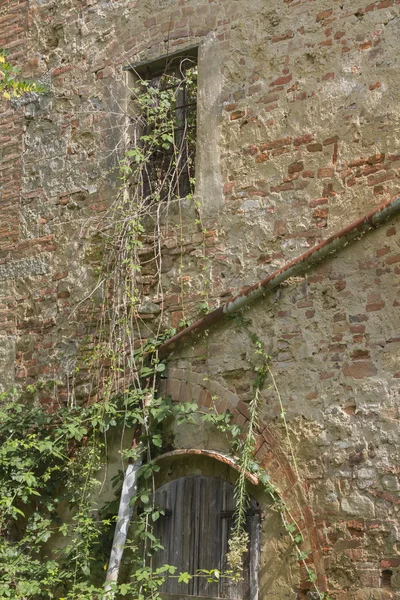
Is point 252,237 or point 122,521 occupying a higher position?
point 252,237

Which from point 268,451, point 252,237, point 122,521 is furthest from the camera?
point 252,237

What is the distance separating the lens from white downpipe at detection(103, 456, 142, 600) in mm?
5633

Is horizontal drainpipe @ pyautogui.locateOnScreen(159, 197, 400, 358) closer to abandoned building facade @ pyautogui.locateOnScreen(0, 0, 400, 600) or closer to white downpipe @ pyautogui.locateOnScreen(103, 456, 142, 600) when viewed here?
abandoned building facade @ pyautogui.locateOnScreen(0, 0, 400, 600)

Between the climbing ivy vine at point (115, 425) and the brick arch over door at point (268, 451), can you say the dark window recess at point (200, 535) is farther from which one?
the brick arch over door at point (268, 451)

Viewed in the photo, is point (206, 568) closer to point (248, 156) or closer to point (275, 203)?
point (275, 203)

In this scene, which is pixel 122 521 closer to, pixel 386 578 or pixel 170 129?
pixel 386 578

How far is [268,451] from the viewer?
545 centimetres

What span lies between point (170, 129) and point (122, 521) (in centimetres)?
305

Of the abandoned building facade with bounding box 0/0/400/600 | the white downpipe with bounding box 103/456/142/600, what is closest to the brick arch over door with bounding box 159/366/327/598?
the abandoned building facade with bounding box 0/0/400/600

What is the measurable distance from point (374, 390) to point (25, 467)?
2.79 metres

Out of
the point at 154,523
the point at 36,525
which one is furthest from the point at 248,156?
the point at 36,525

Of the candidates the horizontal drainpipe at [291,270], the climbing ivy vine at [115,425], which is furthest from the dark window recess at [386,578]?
the horizontal drainpipe at [291,270]

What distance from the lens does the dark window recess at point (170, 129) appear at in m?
6.53

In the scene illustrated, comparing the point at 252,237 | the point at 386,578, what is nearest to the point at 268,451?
the point at 386,578
